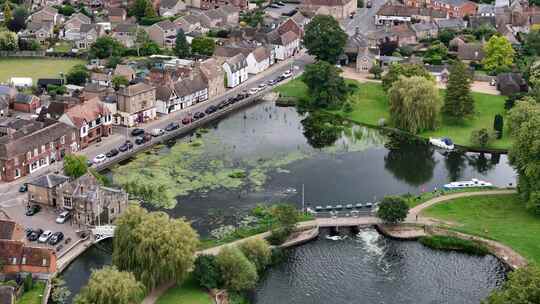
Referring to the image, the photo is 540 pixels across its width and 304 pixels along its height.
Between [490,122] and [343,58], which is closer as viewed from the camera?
[490,122]

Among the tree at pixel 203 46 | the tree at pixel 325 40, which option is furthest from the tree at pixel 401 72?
the tree at pixel 203 46

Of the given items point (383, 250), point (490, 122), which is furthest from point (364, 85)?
point (383, 250)

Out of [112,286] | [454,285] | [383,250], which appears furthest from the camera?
[383,250]

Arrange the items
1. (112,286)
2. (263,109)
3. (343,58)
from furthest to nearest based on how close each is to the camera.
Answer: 1. (343,58)
2. (263,109)
3. (112,286)

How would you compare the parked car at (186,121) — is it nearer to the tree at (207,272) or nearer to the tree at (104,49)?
the tree at (104,49)

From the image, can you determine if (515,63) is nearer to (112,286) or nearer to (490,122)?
(490,122)

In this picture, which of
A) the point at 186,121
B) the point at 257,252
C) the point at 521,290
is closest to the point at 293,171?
the point at 186,121

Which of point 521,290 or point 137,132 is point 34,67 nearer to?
point 137,132

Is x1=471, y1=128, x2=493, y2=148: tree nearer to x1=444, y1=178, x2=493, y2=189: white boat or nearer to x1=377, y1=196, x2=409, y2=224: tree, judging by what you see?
x1=444, y1=178, x2=493, y2=189: white boat
